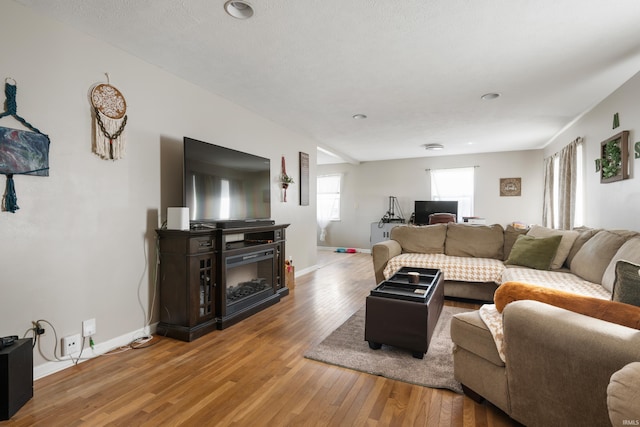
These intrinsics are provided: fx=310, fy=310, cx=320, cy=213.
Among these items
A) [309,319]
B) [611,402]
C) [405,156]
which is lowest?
[309,319]

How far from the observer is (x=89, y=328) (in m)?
2.30

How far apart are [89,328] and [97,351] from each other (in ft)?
0.66

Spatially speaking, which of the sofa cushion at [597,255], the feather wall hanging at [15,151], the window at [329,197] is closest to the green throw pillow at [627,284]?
the sofa cushion at [597,255]

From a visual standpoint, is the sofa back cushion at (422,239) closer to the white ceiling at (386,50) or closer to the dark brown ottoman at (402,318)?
the white ceiling at (386,50)

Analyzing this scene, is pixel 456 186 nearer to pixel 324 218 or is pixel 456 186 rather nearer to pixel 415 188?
pixel 415 188

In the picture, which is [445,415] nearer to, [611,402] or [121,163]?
[611,402]

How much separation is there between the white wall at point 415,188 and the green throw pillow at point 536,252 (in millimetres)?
3722

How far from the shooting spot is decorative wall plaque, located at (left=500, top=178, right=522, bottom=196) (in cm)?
677

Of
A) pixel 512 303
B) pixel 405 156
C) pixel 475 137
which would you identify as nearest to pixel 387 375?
pixel 512 303

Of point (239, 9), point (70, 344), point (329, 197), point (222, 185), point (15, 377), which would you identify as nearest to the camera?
point (15, 377)

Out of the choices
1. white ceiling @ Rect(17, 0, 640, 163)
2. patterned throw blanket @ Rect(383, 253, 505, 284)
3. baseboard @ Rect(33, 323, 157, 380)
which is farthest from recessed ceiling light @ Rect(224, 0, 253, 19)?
patterned throw blanket @ Rect(383, 253, 505, 284)

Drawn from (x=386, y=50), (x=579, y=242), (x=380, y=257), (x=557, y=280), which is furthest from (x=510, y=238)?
(x=386, y=50)

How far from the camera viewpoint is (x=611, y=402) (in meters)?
0.80

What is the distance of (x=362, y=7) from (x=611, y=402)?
2207 mm
